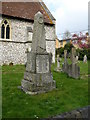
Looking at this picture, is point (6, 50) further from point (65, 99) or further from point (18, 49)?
point (65, 99)

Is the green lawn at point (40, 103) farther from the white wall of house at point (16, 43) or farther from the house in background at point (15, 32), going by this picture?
the white wall of house at point (16, 43)

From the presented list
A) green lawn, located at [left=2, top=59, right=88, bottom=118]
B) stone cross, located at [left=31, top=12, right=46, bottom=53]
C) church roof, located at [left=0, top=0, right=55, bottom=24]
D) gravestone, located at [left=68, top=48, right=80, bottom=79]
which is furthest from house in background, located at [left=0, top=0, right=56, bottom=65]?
green lawn, located at [left=2, top=59, right=88, bottom=118]

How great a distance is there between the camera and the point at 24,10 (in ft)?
62.0

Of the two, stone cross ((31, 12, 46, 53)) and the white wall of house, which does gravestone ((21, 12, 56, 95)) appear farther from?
the white wall of house

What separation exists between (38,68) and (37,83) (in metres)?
0.59

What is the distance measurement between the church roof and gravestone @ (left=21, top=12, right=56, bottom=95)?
11981 millimetres

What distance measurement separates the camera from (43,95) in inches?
204

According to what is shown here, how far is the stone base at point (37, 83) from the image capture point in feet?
17.3

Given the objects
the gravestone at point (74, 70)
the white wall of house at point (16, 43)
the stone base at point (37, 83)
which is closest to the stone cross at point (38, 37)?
the stone base at point (37, 83)

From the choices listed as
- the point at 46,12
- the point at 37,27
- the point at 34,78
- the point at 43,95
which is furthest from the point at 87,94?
the point at 46,12

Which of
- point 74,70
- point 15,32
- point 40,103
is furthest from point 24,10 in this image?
Answer: point 40,103

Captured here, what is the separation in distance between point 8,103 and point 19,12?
15692 millimetres

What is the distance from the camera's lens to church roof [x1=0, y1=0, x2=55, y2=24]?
17.0 metres

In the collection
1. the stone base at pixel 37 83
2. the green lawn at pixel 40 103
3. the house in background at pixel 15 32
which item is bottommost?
the green lawn at pixel 40 103
